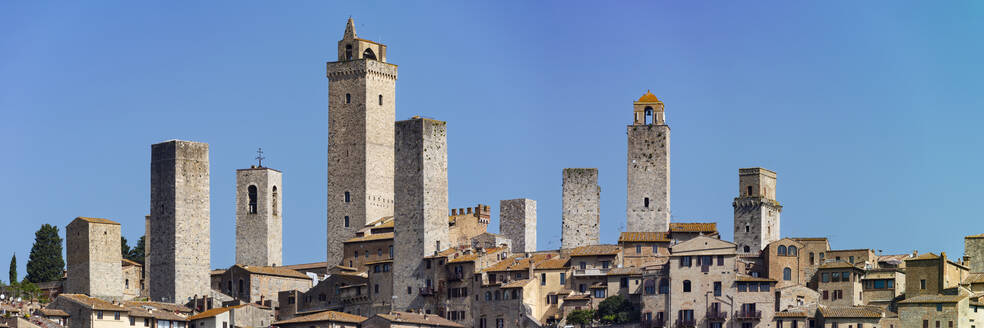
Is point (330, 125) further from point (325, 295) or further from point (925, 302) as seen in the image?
point (925, 302)

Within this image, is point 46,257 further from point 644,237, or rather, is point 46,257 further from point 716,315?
point 716,315

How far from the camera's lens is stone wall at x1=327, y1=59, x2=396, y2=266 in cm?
11306

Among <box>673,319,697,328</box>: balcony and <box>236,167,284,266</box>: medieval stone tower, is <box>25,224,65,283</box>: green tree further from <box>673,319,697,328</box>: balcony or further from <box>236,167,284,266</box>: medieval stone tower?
<box>673,319,697,328</box>: balcony

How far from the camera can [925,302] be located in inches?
3548

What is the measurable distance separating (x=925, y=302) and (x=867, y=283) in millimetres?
4493

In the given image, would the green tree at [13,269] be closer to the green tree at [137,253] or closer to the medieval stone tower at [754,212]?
the green tree at [137,253]

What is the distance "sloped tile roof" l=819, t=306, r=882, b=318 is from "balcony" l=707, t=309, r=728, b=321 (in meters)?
4.74

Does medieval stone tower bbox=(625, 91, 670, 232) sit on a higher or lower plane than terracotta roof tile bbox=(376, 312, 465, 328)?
higher

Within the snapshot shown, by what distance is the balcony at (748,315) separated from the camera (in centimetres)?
9031

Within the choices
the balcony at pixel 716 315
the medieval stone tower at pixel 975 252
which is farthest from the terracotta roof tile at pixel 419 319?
the medieval stone tower at pixel 975 252

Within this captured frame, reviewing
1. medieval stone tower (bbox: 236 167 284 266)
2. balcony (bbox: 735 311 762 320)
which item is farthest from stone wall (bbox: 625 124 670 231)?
medieval stone tower (bbox: 236 167 284 266)

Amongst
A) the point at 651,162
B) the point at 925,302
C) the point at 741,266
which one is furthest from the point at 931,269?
the point at 651,162

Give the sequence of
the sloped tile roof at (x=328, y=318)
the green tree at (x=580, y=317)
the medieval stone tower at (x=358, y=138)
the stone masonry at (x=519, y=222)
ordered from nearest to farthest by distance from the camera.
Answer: the green tree at (x=580, y=317)
the sloped tile roof at (x=328, y=318)
the stone masonry at (x=519, y=222)
the medieval stone tower at (x=358, y=138)

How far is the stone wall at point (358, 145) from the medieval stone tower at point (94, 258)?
14.6m
